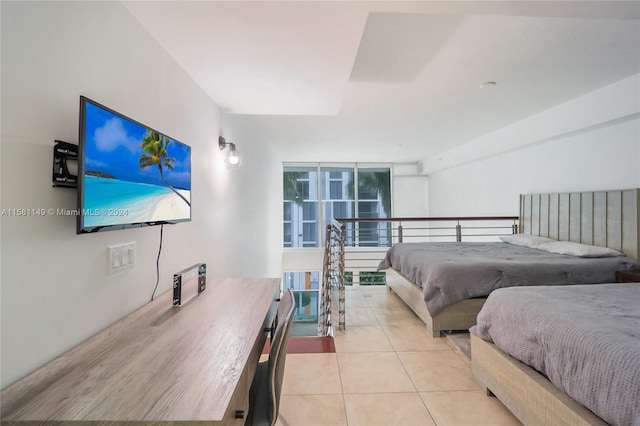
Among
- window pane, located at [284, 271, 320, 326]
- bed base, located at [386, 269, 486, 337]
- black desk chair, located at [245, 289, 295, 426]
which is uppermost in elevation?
black desk chair, located at [245, 289, 295, 426]

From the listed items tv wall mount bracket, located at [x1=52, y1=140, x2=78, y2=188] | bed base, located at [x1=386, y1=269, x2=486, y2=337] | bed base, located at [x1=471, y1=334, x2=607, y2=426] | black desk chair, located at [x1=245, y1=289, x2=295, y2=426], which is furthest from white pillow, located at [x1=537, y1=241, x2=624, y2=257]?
tv wall mount bracket, located at [x1=52, y1=140, x2=78, y2=188]

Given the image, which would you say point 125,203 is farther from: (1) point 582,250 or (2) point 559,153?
(2) point 559,153

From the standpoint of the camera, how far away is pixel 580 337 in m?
1.12

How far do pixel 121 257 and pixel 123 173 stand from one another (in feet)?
1.16

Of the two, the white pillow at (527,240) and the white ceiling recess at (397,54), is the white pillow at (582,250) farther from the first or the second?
the white ceiling recess at (397,54)

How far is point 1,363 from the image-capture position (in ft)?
2.36

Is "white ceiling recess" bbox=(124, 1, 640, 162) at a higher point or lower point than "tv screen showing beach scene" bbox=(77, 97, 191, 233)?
higher

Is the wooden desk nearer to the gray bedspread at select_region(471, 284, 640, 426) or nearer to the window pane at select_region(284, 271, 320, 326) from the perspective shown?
the gray bedspread at select_region(471, 284, 640, 426)

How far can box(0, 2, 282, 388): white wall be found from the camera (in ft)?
2.48

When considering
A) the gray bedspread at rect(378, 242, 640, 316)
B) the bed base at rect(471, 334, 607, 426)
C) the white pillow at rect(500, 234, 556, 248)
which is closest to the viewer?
the bed base at rect(471, 334, 607, 426)

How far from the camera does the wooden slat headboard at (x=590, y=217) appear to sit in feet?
8.61

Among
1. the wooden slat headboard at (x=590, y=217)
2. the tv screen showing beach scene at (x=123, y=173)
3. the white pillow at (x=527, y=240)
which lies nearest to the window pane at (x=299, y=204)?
the white pillow at (x=527, y=240)

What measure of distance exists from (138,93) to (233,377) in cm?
128

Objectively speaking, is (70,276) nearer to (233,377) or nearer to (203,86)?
(233,377)
